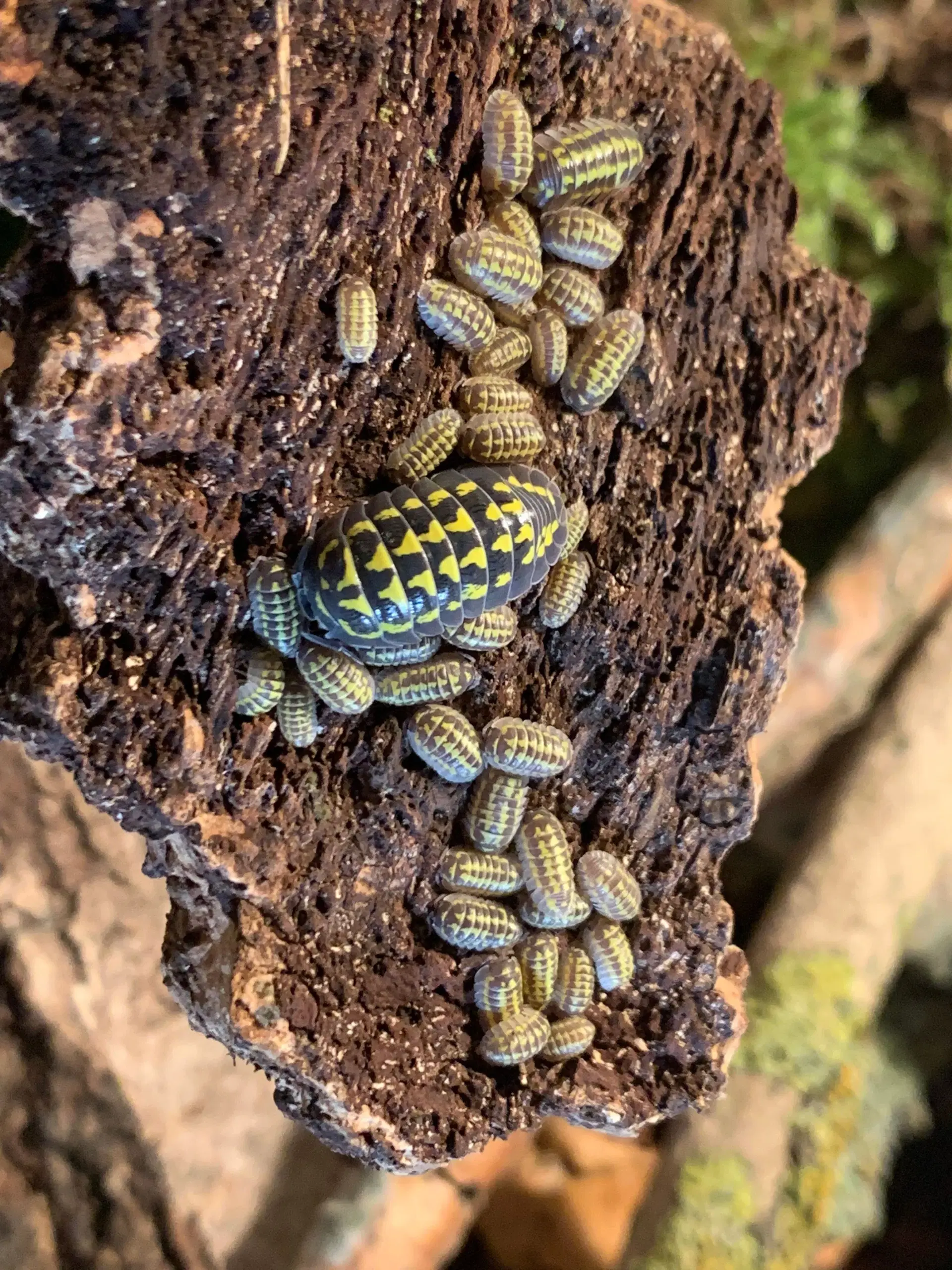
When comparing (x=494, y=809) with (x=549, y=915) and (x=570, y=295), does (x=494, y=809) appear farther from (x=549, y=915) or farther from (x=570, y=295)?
(x=570, y=295)

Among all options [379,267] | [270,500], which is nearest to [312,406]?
[270,500]

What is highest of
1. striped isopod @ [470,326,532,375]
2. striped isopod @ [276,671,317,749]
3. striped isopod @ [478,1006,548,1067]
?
striped isopod @ [470,326,532,375]

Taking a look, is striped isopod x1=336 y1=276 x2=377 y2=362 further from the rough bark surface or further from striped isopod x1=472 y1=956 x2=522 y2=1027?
striped isopod x1=472 y1=956 x2=522 y2=1027

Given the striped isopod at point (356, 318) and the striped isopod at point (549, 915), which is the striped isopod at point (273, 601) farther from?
the striped isopod at point (549, 915)

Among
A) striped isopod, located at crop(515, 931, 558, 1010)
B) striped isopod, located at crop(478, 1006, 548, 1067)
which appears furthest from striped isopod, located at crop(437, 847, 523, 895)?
striped isopod, located at crop(478, 1006, 548, 1067)

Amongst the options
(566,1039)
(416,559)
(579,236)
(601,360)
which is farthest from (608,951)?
(579,236)

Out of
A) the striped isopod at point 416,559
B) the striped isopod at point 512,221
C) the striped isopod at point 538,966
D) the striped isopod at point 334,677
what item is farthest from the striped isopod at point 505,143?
the striped isopod at point 538,966

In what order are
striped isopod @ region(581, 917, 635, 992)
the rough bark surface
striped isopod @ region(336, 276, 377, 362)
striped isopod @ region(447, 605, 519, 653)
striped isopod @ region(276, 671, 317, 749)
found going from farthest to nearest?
striped isopod @ region(581, 917, 635, 992), striped isopod @ region(447, 605, 519, 653), striped isopod @ region(276, 671, 317, 749), striped isopod @ region(336, 276, 377, 362), the rough bark surface
